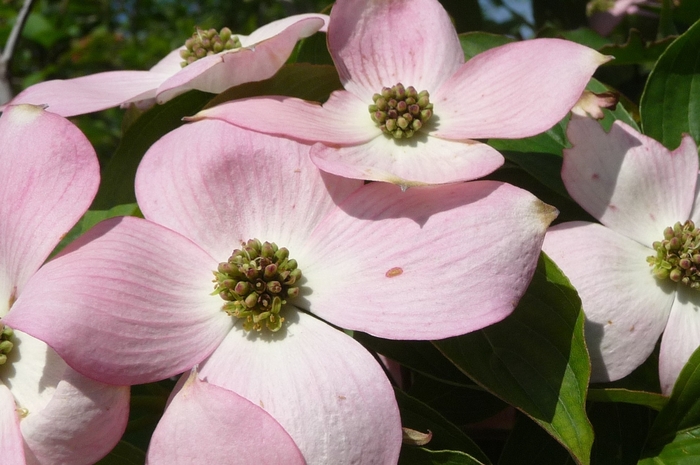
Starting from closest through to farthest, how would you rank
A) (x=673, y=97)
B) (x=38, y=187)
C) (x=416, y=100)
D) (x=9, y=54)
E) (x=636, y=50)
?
(x=38, y=187), (x=416, y=100), (x=673, y=97), (x=636, y=50), (x=9, y=54)

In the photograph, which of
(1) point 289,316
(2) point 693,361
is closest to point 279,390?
(1) point 289,316

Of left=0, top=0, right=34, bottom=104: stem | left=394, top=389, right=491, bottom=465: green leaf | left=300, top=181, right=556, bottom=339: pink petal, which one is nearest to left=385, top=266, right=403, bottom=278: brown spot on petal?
left=300, top=181, right=556, bottom=339: pink petal

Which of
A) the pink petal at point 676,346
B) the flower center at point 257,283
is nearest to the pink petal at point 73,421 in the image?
the flower center at point 257,283

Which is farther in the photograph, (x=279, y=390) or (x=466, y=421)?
(x=466, y=421)

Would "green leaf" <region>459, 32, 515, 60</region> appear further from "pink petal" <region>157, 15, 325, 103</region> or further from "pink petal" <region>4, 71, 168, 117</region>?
"pink petal" <region>4, 71, 168, 117</region>

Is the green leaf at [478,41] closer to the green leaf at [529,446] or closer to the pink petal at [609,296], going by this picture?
the pink petal at [609,296]

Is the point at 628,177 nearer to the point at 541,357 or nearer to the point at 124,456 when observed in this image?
the point at 541,357

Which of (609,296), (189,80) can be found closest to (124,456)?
(189,80)

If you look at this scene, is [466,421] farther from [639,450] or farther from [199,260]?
[199,260]
